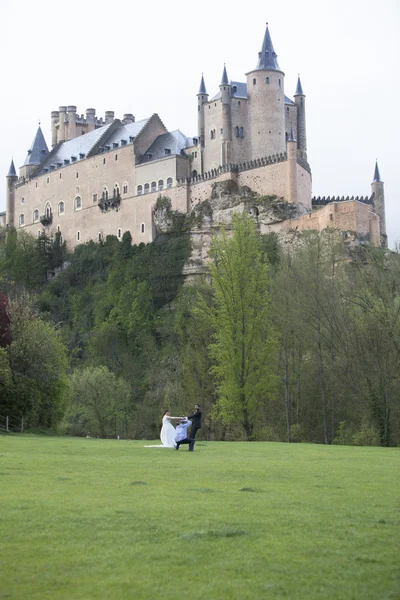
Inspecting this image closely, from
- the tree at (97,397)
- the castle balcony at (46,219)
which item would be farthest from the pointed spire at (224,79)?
the tree at (97,397)

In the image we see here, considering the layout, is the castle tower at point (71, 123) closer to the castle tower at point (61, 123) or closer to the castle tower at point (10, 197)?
the castle tower at point (61, 123)

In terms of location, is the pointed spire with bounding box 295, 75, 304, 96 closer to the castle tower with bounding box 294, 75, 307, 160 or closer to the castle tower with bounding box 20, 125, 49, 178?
the castle tower with bounding box 294, 75, 307, 160

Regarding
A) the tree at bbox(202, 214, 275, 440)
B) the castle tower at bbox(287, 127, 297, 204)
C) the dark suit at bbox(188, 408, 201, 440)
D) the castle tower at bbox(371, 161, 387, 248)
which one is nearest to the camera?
the dark suit at bbox(188, 408, 201, 440)

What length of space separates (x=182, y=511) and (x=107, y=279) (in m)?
77.5

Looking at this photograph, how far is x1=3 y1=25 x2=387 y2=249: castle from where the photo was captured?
74.8 meters

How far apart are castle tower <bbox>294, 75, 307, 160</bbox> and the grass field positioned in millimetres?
71078

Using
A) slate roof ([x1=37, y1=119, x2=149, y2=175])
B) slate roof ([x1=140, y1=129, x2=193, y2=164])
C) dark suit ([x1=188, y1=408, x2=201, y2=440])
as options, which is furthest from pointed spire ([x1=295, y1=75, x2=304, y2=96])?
dark suit ([x1=188, y1=408, x2=201, y2=440])

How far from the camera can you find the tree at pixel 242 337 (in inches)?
1374

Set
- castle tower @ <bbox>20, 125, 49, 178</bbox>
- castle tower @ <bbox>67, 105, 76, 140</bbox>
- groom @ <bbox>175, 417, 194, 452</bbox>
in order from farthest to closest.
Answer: castle tower @ <bbox>67, 105, 76, 140</bbox> → castle tower @ <bbox>20, 125, 49, 178</bbox> → groom @ <bbox>175, 417, 194, 452</bbox>

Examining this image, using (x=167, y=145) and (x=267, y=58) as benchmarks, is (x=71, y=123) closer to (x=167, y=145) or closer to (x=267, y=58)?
(x=167, y=145)

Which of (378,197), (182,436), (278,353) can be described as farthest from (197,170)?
(182,436)

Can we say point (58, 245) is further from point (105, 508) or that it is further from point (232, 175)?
point (105, 508)

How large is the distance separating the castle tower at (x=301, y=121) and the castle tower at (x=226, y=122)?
317 inches

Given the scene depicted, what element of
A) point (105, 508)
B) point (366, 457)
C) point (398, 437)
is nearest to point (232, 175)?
point (398, 437)
